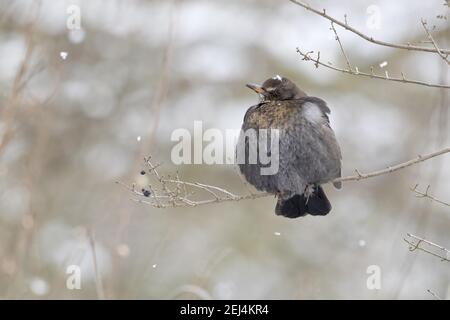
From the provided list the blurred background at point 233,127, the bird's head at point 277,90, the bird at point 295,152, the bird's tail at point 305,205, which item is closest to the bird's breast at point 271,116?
the bird at point 295,152

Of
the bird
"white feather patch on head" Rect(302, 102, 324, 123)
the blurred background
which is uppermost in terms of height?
the blurred background

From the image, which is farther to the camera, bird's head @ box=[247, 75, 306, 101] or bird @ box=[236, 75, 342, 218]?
bird's head @ box=[247, 75, 306, 101]

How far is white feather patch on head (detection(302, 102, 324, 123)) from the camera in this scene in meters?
6.24

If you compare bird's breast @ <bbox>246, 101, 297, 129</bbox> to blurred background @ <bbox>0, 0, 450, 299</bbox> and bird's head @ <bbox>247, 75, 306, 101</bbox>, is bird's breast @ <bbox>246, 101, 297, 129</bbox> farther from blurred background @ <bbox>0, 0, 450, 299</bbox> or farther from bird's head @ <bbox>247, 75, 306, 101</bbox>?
blurred background @ <bbox>0, 0, 450, 299</bbox>

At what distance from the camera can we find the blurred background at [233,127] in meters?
11.6


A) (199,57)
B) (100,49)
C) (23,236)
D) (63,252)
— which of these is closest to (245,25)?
(199,57)

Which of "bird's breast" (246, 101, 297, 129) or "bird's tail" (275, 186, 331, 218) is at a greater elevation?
"bird's breast" (246, 101, 297, 129)

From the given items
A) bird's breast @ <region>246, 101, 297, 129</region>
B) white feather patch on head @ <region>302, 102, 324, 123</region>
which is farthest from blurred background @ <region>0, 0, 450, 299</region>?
white feather patch on head @ <region>302, 102, 324, 123</region>

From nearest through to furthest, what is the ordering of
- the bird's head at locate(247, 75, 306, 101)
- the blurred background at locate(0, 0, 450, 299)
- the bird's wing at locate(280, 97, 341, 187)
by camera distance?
1. the bird's wing at locate(280, 97, 341, 187)
2. the bird's head at locate(247, 75, 306, 101)
3. the blurred background at locate(0, 0, 450, 299)

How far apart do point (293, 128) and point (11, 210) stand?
5649mm

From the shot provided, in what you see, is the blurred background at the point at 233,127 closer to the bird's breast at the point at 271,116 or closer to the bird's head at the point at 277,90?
the bird's head at the point at 277,90

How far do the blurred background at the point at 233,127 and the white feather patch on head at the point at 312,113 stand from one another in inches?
205

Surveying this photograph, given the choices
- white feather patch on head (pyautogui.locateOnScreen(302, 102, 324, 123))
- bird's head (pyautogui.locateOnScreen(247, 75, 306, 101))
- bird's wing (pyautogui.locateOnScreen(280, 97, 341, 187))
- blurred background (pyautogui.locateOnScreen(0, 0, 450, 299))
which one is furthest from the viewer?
blurred background (pyautogui.locateOnScreen(0, 0, 450, 299))
